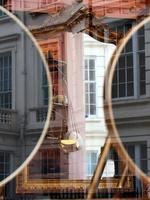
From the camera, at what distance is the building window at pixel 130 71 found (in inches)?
85.8

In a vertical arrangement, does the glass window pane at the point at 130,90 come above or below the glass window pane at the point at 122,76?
below

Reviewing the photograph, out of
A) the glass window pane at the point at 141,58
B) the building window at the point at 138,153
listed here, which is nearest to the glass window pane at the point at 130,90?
the glass window pane at the point at 141,58

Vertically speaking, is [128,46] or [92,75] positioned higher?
[128,46]

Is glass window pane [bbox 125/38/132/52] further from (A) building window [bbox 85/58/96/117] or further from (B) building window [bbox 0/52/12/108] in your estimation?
(B) building window [bbox 0/52/12/108]

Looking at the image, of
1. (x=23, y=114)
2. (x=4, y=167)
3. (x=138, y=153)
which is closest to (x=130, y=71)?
(x=138, y=153)

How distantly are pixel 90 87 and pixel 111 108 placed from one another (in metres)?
0.13

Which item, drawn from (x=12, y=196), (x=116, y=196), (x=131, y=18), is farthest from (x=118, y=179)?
(x=131, y=18)

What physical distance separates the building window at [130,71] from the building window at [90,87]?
0.09 meters

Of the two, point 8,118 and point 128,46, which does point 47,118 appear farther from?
point 128,46

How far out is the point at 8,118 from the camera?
2.19 m

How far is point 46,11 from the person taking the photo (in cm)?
221

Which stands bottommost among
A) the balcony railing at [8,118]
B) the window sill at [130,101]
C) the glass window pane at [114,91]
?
the balcony railing at [8,118]

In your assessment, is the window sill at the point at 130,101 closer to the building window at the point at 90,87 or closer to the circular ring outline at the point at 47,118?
the building window at the point at 90,87

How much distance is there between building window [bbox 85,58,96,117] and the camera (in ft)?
7.14
